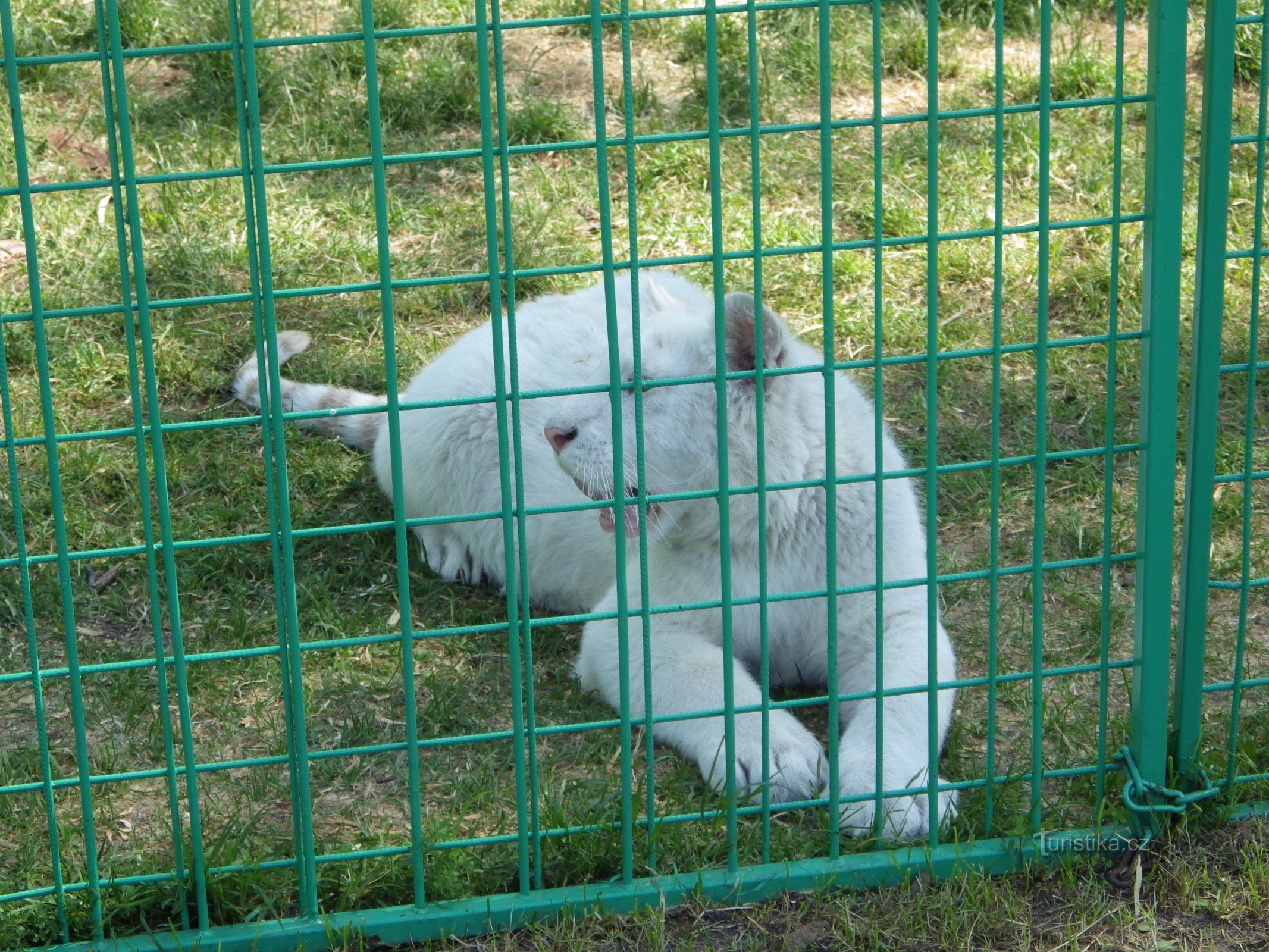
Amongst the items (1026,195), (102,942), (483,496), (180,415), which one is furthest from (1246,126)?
(102,942)

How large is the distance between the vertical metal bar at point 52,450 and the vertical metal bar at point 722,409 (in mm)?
995

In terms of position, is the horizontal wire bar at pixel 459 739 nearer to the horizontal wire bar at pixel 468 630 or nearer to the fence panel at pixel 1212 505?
the horizontal wire bar at pixel 468 630

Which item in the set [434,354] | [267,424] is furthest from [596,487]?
[434,354]

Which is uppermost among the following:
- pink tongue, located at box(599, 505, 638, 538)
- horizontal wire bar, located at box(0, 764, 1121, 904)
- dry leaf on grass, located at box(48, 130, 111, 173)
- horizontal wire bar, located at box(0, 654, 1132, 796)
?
dry leaf on grass, located at box(48, 130, 111, 173)

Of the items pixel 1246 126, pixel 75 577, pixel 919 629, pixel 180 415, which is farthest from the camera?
pixel 1246 126

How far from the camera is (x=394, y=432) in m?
2.79

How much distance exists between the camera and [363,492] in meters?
5.19

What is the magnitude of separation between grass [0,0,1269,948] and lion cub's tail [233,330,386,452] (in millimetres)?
95

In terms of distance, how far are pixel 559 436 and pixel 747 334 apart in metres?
0.59

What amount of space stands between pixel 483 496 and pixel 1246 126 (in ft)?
13.9

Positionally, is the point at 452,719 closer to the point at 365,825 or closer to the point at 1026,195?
the point at 365,825

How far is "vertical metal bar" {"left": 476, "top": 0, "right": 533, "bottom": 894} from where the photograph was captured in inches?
103

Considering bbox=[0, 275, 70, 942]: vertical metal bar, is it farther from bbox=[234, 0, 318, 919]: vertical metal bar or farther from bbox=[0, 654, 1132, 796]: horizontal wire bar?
bbox=[234, 0, 318, 919]: vertical metal bar

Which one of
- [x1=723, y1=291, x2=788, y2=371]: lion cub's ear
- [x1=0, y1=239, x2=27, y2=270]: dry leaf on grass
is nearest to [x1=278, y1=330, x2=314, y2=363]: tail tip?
[x1=0, y1=239, x2=27, y2=270]: dry leaf on grass
